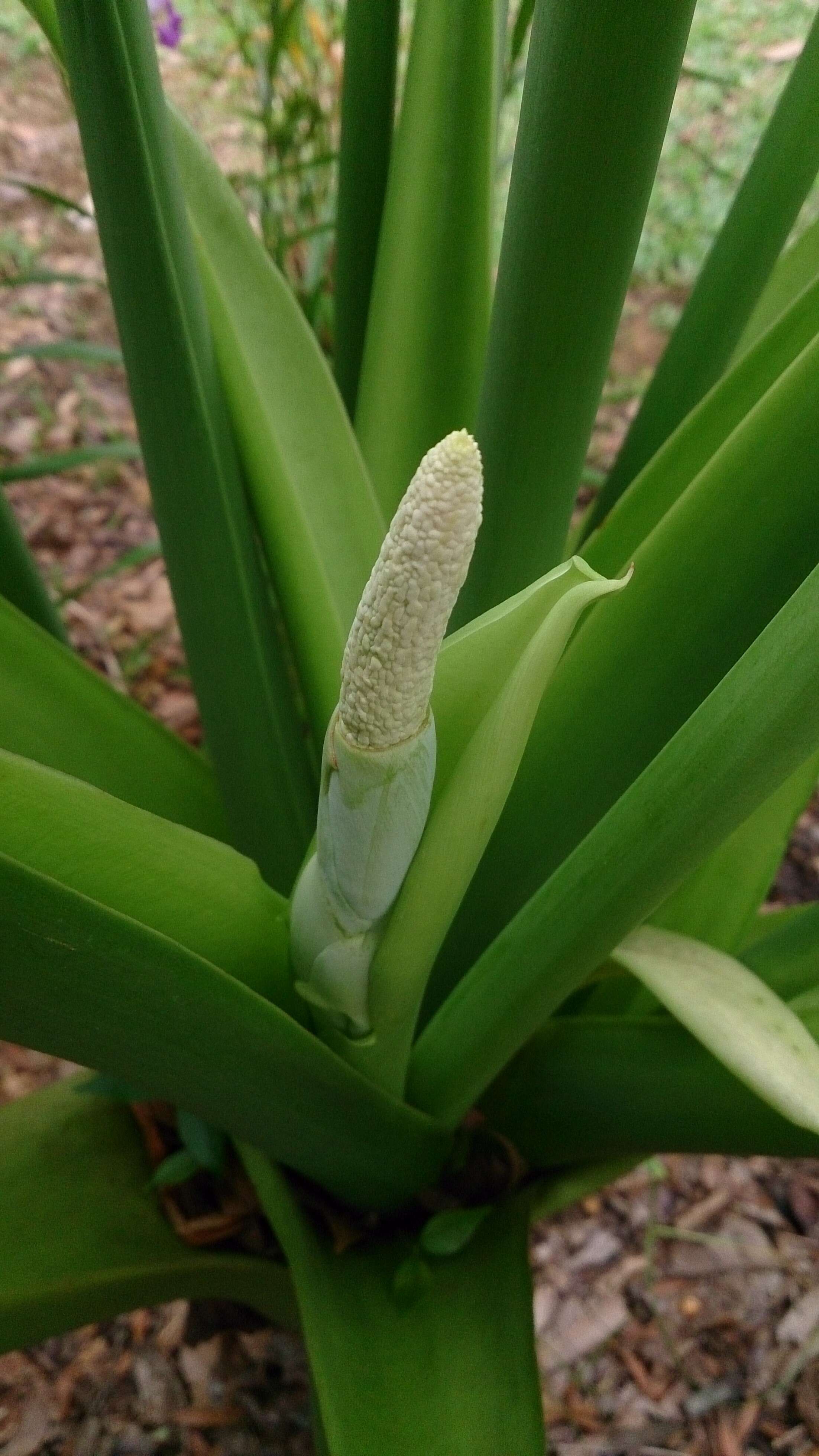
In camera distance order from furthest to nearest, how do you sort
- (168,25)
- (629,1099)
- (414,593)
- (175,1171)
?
(168,25) < (175,1171) < (629,1099) < (414,593)

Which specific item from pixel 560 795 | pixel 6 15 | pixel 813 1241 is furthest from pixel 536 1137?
pixel 6 15

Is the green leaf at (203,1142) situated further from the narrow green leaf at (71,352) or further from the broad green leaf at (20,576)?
the narrow green leaf at (71,352)

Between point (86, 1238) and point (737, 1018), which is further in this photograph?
point (86, 1238)

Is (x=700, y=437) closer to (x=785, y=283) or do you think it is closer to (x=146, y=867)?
(x=785, y=283)

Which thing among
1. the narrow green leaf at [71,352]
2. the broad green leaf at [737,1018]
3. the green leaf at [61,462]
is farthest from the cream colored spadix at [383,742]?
the narrow green leaf at [71,352]

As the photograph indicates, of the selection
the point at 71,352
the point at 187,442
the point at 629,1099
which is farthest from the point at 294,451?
the point at 71,352
